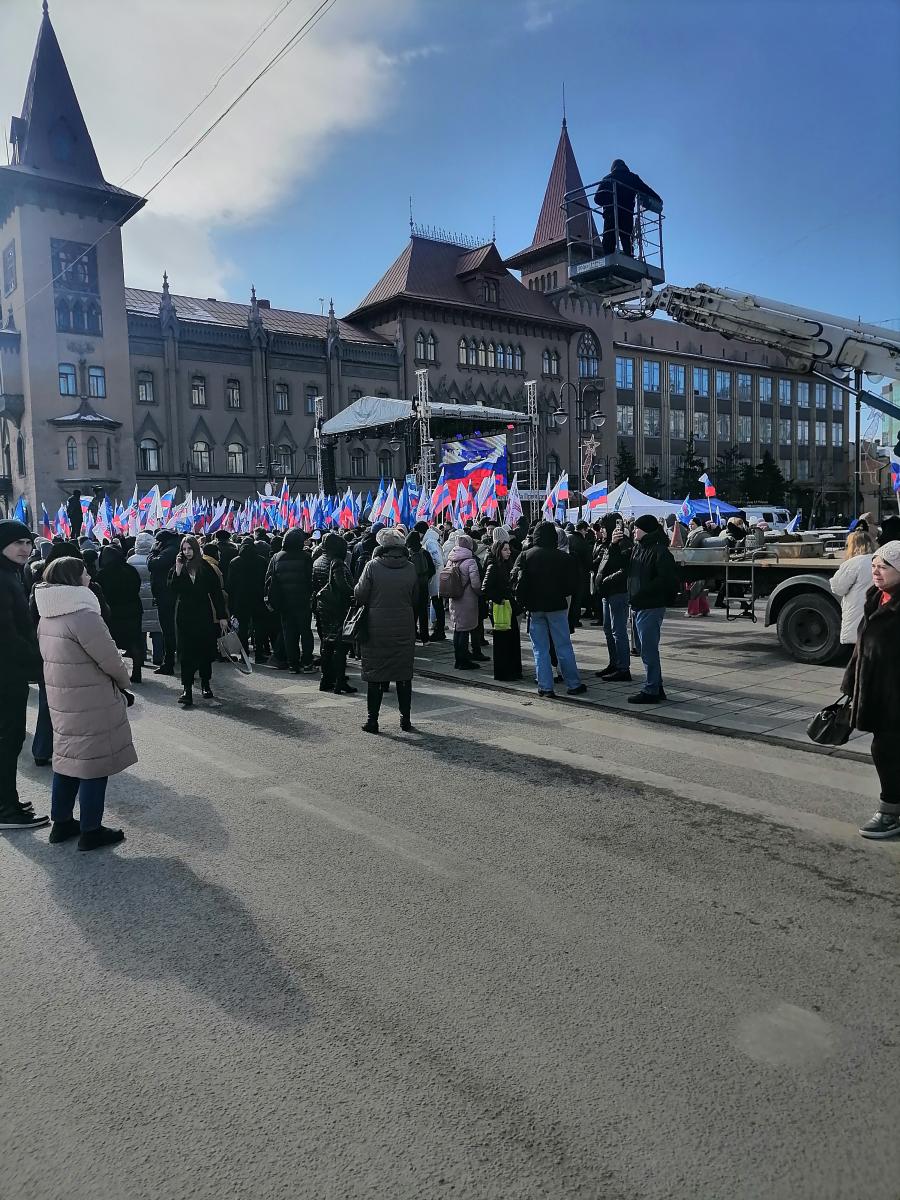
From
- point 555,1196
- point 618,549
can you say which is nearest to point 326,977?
point 555,1196

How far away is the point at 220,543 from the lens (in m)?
14.0

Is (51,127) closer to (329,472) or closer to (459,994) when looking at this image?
(329,472)

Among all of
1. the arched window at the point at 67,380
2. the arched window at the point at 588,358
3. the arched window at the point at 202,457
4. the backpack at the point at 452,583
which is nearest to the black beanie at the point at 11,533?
the backpack at the point at 452,583

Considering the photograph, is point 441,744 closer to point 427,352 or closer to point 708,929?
point 708,929

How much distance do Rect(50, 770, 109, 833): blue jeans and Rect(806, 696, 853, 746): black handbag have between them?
4432mm

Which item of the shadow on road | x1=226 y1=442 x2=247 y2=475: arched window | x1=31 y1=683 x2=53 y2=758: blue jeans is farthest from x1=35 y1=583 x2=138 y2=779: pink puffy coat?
x1=226 y1=442 x2=247 y2=475: arched window

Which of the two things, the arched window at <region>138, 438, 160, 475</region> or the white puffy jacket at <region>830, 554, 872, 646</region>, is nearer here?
the white puffy jacket at <region>830, 554, 872, 646</region>

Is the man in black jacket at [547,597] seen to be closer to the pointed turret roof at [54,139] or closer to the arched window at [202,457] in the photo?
the arched window at [202,457]

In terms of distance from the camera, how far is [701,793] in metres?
6.16

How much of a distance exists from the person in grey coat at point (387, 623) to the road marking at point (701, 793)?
3.62ft

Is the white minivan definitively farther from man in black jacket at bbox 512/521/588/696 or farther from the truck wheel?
man in black jacket at bbox 512/521/588/696

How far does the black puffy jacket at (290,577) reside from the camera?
36.2ft

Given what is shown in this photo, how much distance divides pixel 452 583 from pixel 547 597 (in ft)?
7.53

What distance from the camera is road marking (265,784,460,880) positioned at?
4945 mm
